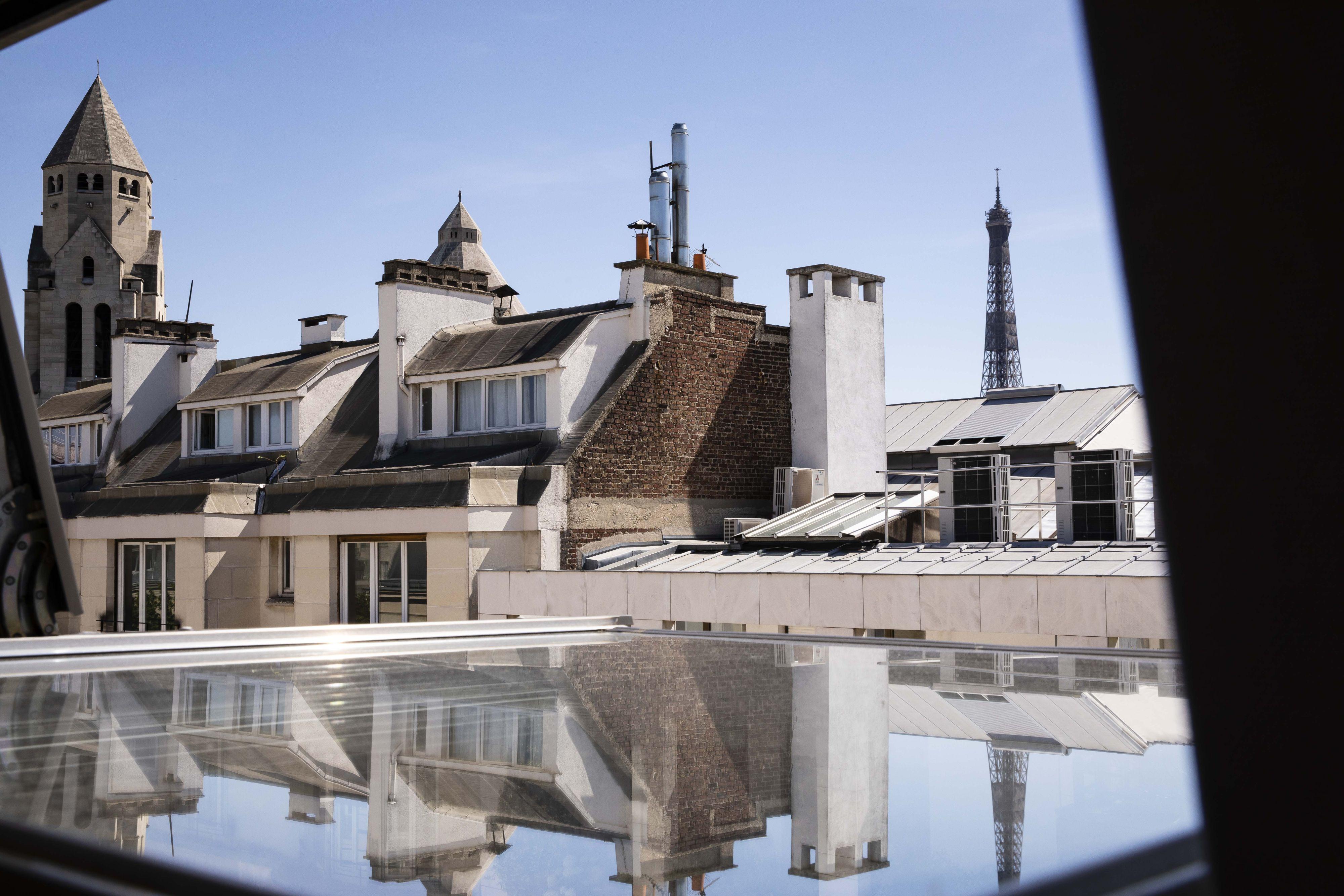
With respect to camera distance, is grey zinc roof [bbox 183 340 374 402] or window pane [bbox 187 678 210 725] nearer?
window pane [bbox 187 678 210 725]

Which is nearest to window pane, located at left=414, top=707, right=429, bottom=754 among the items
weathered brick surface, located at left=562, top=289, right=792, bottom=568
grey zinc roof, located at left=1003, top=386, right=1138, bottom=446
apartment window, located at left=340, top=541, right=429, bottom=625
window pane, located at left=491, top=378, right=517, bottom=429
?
weathered brick surface, located at left=562, top=289, right=792, bottom=568

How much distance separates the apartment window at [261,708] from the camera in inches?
194

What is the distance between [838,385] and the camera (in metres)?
26.8

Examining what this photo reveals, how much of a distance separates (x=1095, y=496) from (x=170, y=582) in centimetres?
2112

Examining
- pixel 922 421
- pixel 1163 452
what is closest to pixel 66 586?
pixel 1163 452

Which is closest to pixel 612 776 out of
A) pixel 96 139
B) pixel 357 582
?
pixel 357 582

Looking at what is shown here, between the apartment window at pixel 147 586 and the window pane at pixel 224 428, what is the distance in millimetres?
3558

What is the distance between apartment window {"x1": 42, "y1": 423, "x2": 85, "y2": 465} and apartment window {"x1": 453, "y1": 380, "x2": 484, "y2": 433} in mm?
15655

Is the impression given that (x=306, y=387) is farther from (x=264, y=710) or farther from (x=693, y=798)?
(x=693, y=798)

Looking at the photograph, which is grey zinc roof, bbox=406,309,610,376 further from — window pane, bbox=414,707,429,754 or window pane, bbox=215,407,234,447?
window pane, bbox=414,707,429,754

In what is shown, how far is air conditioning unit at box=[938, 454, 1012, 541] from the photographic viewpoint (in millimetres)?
19875

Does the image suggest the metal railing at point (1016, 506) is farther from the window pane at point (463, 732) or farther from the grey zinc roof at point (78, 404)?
the grey zinc roof at point (78, 404)

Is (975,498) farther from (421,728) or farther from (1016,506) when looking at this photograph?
(421,728)

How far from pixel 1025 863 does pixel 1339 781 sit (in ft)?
5.80
